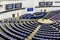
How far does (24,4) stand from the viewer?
3828 cm

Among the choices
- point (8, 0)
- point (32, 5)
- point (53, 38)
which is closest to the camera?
point (53, 38)


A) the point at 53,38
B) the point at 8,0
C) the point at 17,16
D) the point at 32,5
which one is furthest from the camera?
the point at 32,5

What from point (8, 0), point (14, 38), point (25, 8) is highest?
point (8, 0)

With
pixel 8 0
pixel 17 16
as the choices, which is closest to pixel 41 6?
pixel 17 16

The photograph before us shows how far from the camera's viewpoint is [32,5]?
39.9m

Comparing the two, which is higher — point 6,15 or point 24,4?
point 24,4

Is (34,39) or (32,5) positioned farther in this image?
(32,5)

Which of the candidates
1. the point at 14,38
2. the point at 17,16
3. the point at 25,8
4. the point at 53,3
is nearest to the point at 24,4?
the point at 25,8

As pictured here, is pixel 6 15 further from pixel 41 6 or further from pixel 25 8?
pixel 41 6

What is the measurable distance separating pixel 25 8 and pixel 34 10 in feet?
11.9

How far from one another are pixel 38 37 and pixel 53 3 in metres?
Answer: 24.5

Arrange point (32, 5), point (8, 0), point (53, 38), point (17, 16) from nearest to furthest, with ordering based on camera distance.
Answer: point (53, 38)
point (8, 0)
point (17, 16)
point (32, 5)

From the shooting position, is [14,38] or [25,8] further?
[25,8]

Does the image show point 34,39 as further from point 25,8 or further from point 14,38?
point 25,8
